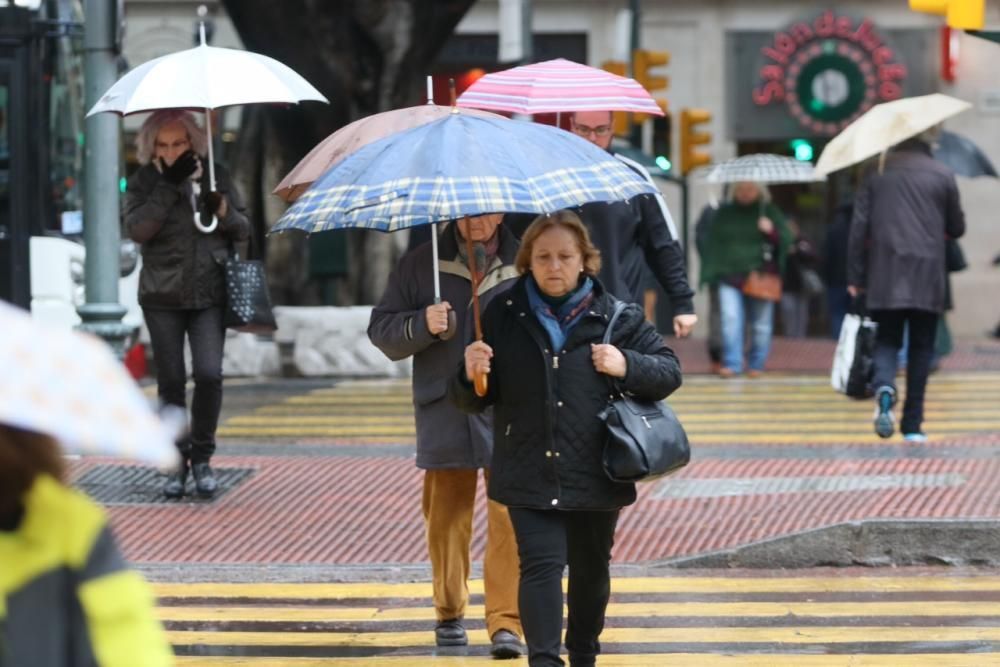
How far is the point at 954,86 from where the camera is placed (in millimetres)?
23297

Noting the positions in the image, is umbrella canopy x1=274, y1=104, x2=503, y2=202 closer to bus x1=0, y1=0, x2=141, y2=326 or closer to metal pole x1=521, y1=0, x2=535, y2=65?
bus x1=0, y1=0, x2=141, y2=326

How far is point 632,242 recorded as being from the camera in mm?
7637

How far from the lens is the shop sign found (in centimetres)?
2347

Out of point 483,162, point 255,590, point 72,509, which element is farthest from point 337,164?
point 72,509

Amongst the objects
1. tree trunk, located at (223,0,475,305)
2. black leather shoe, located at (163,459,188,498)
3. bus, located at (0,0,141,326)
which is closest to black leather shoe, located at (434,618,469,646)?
black leather shoe, located at (163,459,188,498)

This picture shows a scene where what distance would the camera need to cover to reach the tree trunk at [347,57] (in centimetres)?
1634

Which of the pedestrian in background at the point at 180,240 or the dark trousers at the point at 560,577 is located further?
the pedestrian in background at the point at 180,240

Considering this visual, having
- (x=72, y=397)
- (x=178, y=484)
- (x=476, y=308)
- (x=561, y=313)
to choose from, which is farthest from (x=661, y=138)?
(x=72, y=397)

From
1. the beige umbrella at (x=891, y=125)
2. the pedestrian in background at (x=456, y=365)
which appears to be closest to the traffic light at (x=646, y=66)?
the beige umbrella at (x=891, y=125)

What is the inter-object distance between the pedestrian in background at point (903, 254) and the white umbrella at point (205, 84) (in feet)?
11.5

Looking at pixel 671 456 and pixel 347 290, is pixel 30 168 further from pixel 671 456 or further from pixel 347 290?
pixel 671 456

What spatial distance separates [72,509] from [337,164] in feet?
11.0

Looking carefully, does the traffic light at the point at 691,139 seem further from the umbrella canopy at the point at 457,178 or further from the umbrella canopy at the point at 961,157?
the umbrella canopy at the point at 457,178

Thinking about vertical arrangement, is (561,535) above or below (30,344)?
below
